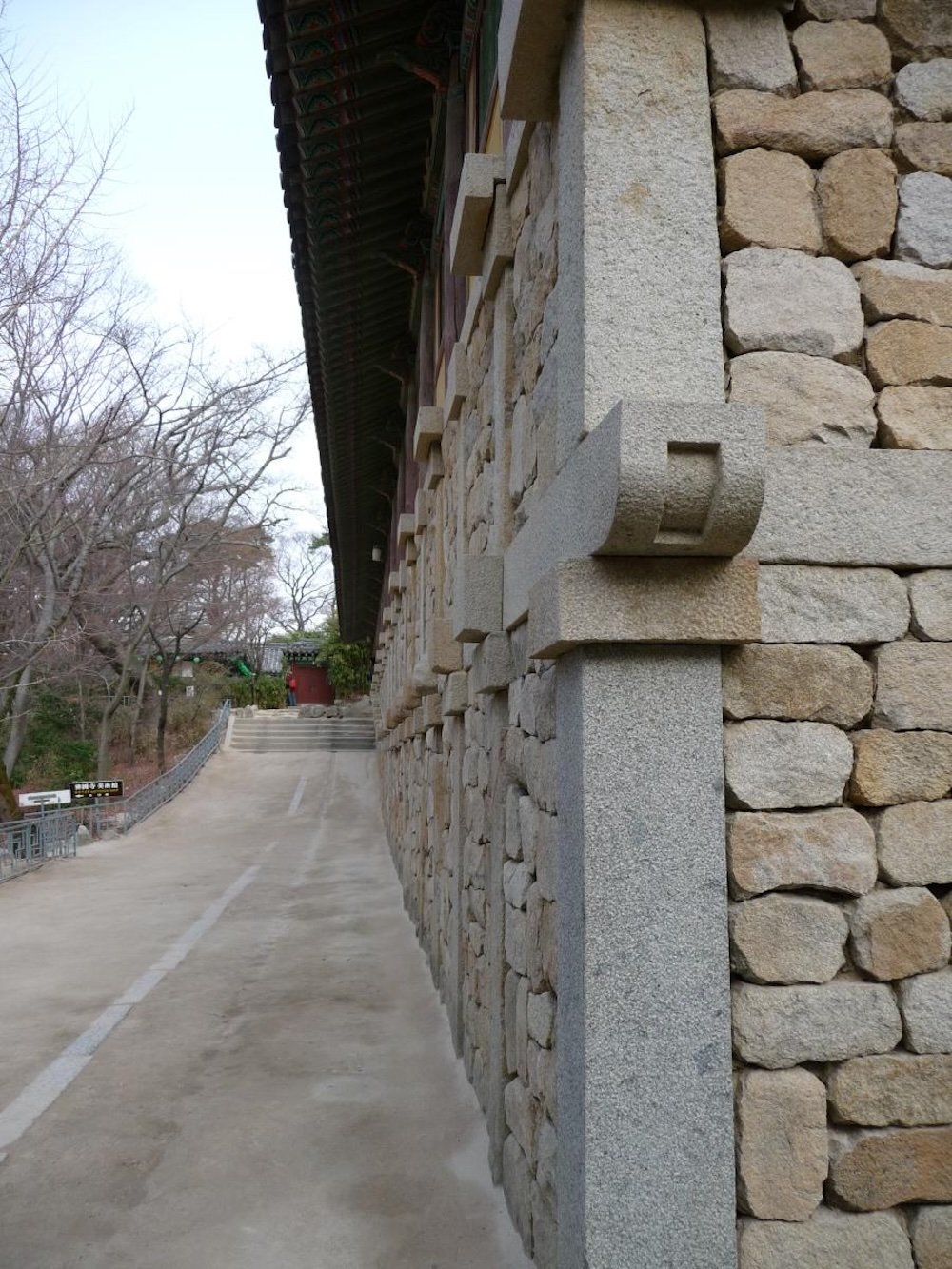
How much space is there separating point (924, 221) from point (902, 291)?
0.66 feet

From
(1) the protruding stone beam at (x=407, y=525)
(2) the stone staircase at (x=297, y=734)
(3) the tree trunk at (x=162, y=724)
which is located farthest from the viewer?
(2) the stone staircase at (x=297, y=734)

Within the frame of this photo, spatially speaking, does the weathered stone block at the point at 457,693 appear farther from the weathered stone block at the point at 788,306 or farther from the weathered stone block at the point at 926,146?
the weathered stone block at the point at 926,146

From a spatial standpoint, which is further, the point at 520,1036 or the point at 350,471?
the point at 350,471

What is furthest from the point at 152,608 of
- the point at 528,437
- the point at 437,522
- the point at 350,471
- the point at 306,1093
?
the point at 528,437

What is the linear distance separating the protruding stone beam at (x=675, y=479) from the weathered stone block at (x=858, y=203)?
747 mm

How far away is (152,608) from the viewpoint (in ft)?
71.5

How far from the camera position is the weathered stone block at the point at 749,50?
2520mm

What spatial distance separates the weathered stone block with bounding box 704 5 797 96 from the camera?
2.52 metres

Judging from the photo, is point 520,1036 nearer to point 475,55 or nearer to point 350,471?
point 475,55

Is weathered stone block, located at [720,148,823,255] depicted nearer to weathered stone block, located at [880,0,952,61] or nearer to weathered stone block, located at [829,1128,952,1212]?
weathered stone block, located at [880,0,952,61]

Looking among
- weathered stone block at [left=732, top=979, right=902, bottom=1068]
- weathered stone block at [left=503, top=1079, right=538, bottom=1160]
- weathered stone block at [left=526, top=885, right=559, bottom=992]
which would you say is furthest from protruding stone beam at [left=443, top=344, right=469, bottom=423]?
weathered stone block at [left=732, top=979, right=902, bottom=1068]

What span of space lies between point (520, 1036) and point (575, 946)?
3.93 feet

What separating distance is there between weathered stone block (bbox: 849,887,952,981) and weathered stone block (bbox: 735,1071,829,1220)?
0.30 metres

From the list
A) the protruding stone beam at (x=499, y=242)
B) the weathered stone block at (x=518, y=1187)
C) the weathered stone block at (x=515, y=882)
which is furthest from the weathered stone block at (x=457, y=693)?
the weathered stone block at (x=518, y=1187)
